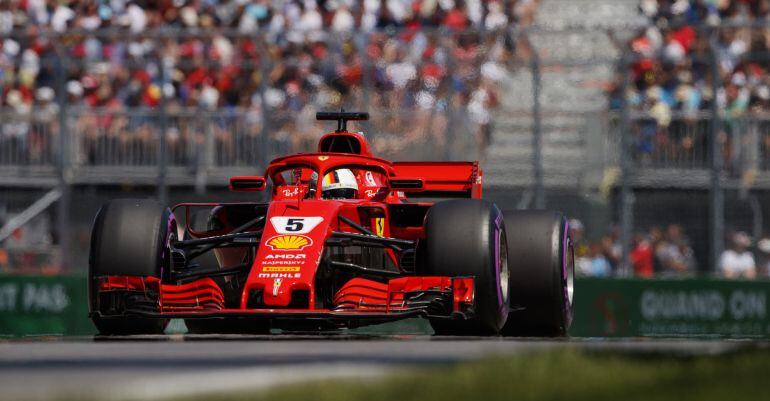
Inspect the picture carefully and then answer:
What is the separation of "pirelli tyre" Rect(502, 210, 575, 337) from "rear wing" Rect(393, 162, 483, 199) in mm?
1288

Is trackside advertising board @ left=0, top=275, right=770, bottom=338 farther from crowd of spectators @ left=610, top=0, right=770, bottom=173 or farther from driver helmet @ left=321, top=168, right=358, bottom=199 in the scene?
driver helmet @ left=321, top=168, right=358, bottom=199

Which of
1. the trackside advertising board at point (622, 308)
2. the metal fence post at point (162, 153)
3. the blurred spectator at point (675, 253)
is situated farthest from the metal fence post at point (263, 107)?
the blurred spectator at point (675, 253)

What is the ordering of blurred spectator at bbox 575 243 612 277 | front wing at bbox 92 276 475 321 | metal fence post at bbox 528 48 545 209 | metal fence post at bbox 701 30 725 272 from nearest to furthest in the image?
front wing at bbox 92 276 475 321 → metal fence post at bbox 701 30 725 272 → metal fence post at bbox 528 48 545 209 → blurred spectator at bbox 575 243 612 277

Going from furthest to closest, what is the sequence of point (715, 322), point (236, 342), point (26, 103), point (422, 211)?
point (26, 103) → point (715, 322) → point (422, 211) → point (236, 342)

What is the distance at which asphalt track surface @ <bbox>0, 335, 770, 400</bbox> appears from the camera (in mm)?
6617

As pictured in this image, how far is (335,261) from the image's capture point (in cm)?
1200

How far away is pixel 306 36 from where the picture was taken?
20297mm

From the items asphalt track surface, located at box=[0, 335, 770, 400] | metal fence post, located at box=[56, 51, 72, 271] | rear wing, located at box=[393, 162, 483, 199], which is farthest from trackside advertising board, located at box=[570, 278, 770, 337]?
metal fence post, located at box=[56, 51, 72, 271]

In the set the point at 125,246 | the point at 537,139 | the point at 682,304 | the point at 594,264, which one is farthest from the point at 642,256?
the point at 125,246

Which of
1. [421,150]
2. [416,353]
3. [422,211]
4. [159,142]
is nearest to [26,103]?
[159,142]

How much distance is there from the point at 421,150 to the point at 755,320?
435 cm

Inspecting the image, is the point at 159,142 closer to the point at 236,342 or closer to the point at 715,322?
the point at 715,322

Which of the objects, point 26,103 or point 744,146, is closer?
point 744,146

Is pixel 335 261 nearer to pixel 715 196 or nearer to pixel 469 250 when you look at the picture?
pixel 469 250
